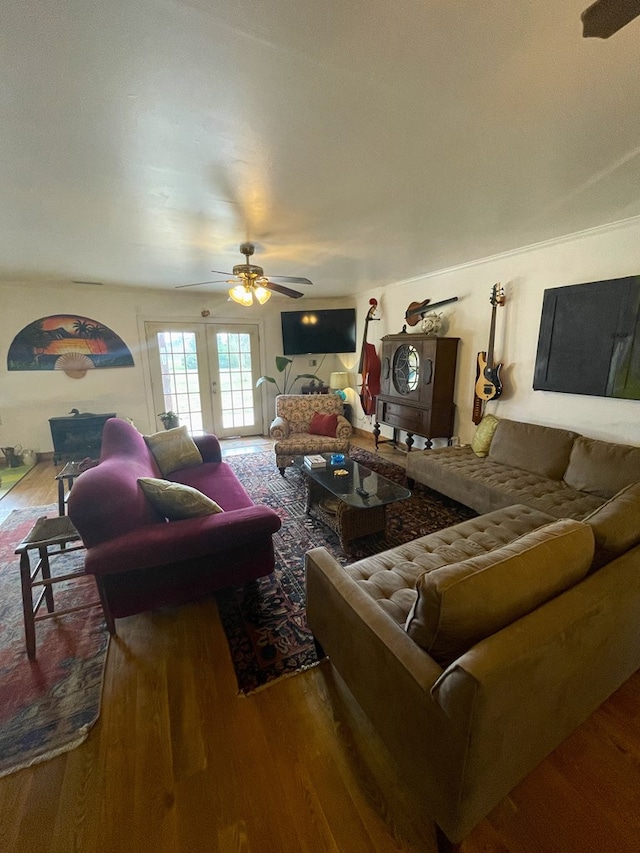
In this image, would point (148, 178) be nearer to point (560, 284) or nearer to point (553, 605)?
point (553, 605)

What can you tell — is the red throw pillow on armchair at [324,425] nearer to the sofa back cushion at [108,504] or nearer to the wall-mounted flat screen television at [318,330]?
the wall-mounted flat screen television at [318,330]

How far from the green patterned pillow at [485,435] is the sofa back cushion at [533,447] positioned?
58mm

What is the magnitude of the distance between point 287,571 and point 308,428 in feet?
7.57

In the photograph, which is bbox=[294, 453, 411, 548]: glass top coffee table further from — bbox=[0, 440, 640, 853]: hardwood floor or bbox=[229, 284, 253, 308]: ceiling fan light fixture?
bbox=[229, 284, 253, 308]: ceiling fan light fixture

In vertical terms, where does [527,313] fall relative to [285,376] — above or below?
above

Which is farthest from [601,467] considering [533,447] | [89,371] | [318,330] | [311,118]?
[89,371]

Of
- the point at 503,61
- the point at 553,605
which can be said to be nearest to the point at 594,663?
the point at 553,605

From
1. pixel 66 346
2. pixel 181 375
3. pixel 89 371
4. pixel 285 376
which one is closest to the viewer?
pixel 66 346

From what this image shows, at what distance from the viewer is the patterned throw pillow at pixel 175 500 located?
182 centimetres

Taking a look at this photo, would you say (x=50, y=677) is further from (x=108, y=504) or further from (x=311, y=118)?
(x=311, y=118)

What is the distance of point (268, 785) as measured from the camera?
1.16 meters

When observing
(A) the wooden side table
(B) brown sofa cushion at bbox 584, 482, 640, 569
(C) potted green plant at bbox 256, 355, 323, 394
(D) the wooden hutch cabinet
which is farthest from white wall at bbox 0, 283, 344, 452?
(B) brown sofa cushion at bbox 584, 482, 640, 569

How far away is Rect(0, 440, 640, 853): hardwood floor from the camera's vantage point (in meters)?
1.03

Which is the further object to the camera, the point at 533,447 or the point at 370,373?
the point at 370,373
